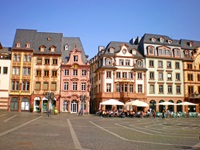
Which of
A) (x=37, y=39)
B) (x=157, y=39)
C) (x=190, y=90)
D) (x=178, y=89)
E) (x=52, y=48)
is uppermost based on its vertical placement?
(x=157, y=39)

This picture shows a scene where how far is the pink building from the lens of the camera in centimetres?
5228

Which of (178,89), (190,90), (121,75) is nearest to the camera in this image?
(121,75)

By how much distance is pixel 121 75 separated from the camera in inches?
2159

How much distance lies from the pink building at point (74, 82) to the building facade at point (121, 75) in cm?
364

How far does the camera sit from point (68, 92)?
2062 inches

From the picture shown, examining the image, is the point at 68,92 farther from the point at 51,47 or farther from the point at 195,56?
the point at 195,56

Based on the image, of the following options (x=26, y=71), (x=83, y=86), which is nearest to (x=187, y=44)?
(x=83, y=86)

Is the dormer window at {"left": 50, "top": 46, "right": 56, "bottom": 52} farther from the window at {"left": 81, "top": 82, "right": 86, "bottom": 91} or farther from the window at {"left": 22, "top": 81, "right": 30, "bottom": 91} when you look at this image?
the window at {"left": 81, "top": 82, "right": 86, "bottom": 91}

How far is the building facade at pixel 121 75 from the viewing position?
53750mm

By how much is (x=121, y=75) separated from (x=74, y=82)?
35.5 feet

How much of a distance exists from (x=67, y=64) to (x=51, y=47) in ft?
18.2

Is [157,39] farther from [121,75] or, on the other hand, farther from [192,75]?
[121,75]

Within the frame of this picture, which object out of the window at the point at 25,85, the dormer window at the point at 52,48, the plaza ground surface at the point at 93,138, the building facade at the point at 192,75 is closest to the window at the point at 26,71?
the window at the point at 25,85

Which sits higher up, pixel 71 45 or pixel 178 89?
pixel 71 45
